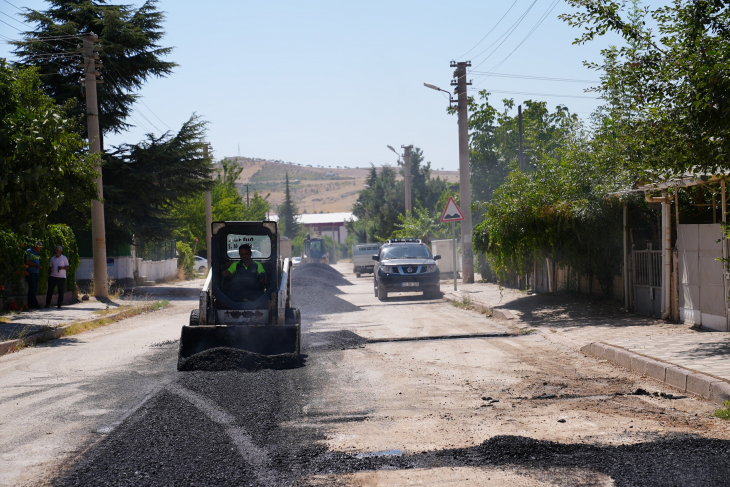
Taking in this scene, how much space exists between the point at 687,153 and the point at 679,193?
372 cm

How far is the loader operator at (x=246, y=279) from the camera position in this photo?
1057cm

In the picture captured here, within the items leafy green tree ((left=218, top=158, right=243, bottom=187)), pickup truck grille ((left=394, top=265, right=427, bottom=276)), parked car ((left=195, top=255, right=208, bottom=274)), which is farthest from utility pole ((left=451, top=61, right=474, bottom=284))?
leafy green tree ((left=218, top=158, right=243, bottom=187))

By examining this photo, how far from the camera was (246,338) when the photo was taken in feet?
31.1

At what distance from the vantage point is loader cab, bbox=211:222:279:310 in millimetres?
10242

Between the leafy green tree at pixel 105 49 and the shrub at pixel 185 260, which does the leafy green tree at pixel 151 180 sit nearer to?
the leafy green tree at pixel 105 49

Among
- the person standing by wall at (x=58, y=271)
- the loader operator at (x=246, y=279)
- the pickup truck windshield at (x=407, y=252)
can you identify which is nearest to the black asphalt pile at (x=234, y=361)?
the loader operator at (x=246, y=279)

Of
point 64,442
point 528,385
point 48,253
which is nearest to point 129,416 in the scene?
point 64,442

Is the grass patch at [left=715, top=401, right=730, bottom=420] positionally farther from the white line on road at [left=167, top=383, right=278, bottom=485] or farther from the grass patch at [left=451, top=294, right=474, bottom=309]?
the grass patch at [left=451, top=294, right=474, bottom=309]

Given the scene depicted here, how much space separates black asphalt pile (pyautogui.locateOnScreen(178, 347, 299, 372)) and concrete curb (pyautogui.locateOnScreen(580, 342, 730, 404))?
14.5 ft

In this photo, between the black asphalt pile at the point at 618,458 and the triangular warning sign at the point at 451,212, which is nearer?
the black asphalt pile at the point at 618,458

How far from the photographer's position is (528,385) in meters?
7.78

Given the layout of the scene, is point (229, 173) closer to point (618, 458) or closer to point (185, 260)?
point (185, 260)

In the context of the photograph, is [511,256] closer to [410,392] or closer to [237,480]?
[410,392]

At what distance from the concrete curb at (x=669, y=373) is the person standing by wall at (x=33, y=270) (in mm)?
14457
